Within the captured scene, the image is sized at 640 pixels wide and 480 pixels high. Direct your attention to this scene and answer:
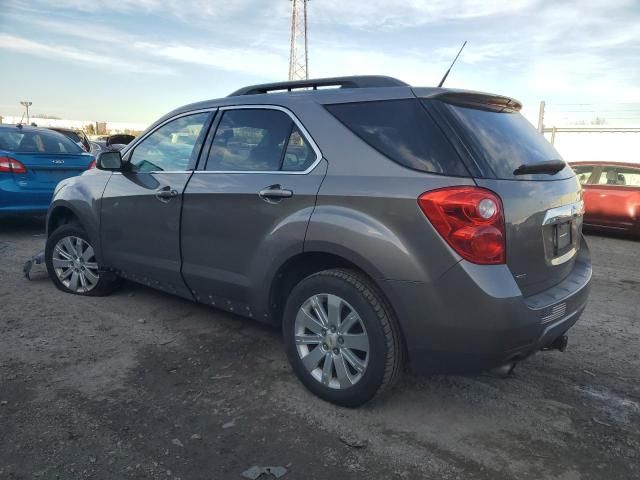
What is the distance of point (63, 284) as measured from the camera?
4918 millimetres

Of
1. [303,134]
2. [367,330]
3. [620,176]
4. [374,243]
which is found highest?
[303,134]

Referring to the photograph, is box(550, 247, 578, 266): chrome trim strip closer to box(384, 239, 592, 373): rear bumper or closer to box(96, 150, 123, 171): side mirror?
Result: box(384, 239, 592, 373): rear bumper

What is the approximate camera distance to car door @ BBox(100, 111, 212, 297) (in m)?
3.81

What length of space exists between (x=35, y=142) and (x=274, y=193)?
20.0 ft

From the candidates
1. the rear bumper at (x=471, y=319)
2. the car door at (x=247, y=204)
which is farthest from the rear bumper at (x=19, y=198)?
the rear bumper at (x=471, y=319)

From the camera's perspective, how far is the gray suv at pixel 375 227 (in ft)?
8.24

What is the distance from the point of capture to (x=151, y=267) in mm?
4047

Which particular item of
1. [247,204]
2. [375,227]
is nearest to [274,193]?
[247,204]

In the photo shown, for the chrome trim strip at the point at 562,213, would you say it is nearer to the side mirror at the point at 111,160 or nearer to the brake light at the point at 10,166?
the side mirror at the point at 111,160

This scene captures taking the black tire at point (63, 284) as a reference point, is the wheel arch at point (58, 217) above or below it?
above

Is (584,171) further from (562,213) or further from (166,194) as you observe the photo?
(166,194)

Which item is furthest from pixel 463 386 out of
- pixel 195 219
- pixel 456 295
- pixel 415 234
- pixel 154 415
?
pixel 195 219

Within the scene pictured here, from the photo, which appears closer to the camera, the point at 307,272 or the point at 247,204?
the point at 307,272

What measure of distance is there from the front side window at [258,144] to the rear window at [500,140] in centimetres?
88
